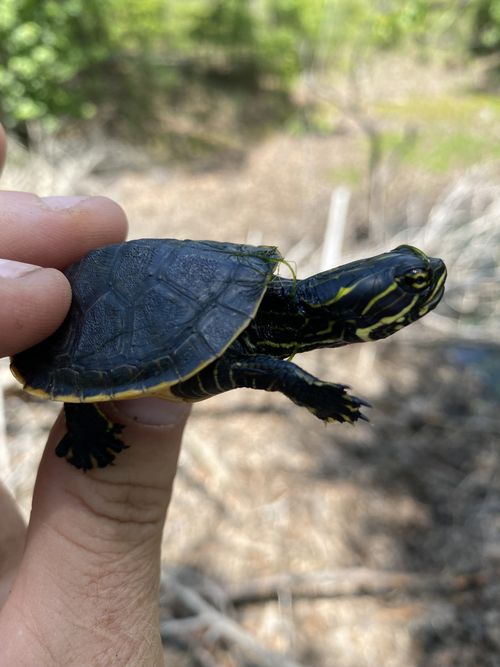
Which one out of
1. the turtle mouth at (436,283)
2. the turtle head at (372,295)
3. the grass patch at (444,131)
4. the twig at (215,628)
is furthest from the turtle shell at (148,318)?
the grass patch at (444,131)

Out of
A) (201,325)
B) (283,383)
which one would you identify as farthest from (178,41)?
(283,383)

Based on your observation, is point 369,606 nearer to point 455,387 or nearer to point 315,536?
point 315,536

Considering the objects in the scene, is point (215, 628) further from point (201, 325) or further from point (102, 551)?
point (201, 325)

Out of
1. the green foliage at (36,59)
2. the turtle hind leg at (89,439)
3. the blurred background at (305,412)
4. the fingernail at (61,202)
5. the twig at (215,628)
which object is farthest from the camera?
the green foliage at (36,59)

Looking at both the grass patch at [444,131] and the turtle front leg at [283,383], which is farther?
the grass patch at [444,131]

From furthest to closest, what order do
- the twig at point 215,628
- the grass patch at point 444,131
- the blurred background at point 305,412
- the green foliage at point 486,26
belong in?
the green foliage at point 486,26 < the grass patch at point 444,131 < the blurred background at point 305,412 < the twig at point 215,628

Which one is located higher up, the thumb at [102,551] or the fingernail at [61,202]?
the fingernail at [61,202]

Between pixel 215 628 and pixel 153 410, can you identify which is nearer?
pixel 153 410

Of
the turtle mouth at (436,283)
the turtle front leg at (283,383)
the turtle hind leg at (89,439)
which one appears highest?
the turtle mouth at (436,283)

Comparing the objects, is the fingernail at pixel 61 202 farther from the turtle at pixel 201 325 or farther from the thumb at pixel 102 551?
the thumb at pixel 102 551
